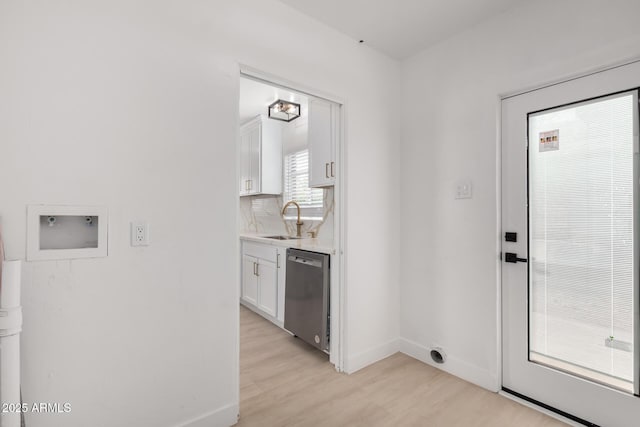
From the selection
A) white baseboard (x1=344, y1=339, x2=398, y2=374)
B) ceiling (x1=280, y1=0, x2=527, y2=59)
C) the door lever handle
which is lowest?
white baseboard (x1=344, y1=339, x2=398, y2=374)

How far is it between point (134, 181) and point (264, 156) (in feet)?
9.12

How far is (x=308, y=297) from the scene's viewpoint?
270 cm

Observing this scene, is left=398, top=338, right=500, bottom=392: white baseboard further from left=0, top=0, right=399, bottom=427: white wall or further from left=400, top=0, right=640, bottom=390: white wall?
left=0, top=0, right=399, bottom=427: white wall

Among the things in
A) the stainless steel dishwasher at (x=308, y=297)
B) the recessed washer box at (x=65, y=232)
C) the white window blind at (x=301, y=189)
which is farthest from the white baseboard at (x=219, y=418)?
the white window blind at (x=301, y=189)

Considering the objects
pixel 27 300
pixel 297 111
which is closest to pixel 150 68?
pixel 27 300

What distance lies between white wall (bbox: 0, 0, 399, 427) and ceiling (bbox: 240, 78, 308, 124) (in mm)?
1357

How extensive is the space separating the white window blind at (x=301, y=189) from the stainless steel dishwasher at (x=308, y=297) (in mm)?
898

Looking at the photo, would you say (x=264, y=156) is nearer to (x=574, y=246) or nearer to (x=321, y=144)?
(x=321, y=144)

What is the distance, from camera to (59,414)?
53.0 inches

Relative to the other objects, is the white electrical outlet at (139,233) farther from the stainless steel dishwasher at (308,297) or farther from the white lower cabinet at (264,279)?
the white lower cabinet at (264,279)

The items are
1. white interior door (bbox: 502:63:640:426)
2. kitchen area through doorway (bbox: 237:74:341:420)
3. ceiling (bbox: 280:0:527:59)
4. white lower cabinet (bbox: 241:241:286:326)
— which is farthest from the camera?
white lower cabinet (bbox: 241:241:286:326)

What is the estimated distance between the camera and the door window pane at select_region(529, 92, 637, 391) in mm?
1688

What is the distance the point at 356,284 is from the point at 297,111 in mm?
1840

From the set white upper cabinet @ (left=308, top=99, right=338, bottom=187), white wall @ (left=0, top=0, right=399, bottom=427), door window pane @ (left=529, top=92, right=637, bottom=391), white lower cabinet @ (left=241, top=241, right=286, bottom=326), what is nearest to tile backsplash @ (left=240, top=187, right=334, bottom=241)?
white upper cabinet @ (left=308, top=99, right=338, bottom=187)
